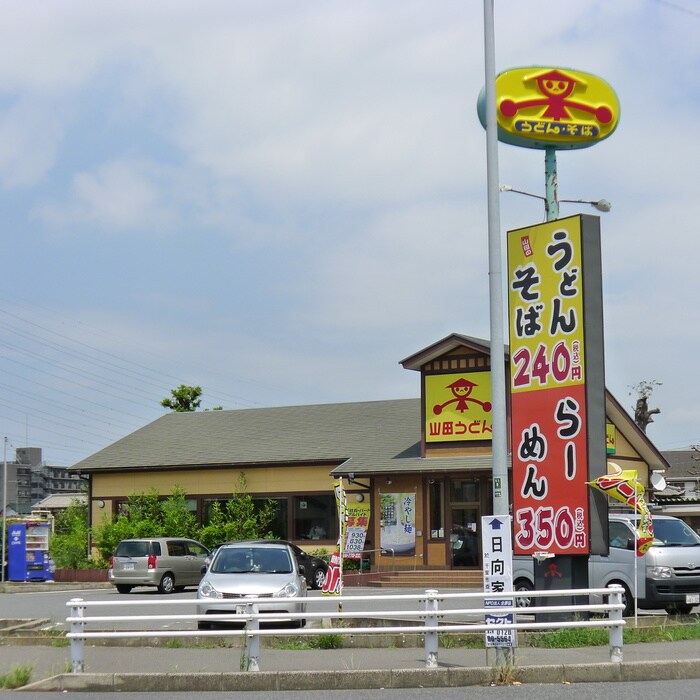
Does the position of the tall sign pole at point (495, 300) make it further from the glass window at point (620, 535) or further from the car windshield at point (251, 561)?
the glass window at point (620, 535)

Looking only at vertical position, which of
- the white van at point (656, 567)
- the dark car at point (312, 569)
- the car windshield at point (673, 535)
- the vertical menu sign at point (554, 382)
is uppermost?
the vertical menu sign at point (554, 382)

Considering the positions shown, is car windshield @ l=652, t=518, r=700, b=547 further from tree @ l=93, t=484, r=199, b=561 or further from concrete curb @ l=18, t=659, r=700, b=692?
tree @ l=93, t=484, r=199, b=561

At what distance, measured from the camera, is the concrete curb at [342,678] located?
1195 centimetres

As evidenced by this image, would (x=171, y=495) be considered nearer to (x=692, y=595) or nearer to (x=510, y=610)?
(x=692, y=595)

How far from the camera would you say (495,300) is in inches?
551

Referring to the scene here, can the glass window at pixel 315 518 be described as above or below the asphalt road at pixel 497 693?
above

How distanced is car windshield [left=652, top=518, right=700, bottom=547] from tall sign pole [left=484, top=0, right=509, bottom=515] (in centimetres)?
705

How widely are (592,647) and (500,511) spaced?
8.60ft

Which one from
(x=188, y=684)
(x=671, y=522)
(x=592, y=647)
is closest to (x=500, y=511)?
(x=592, y=647)

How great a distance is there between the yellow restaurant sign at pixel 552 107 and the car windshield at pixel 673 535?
7092 millimetres

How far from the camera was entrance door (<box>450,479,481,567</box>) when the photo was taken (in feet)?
114

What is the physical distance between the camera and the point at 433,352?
116ft

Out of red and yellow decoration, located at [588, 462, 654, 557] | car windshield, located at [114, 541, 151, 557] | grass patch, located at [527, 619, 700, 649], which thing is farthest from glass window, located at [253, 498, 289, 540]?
grass patch, located at [527, 619, 700, 649]

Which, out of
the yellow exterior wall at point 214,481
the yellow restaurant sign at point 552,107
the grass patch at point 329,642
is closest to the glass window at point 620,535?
the grass patch at point 329,642
